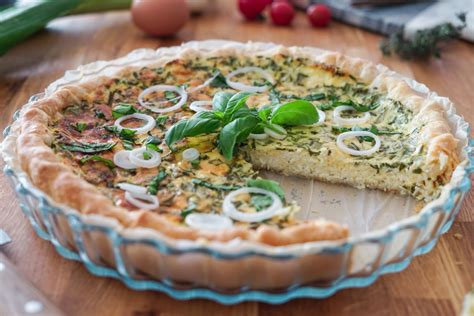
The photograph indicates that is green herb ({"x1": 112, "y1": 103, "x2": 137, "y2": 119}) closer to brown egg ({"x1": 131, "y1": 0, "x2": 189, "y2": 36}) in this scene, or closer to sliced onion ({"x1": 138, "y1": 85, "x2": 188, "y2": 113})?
sliced onion ({"x1": 138, "y1": 85, "x2": 188, "y2": 113})

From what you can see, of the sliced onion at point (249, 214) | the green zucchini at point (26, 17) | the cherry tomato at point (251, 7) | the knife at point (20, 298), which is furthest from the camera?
the cherry tomato at point (251, 7)

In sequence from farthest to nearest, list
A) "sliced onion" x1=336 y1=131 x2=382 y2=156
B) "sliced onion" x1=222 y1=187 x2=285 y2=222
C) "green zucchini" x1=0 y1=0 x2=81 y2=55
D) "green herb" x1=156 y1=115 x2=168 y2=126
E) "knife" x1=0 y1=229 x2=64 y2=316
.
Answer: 1. "green zucchini" x1=0 y1=0 x2=81 y2=55
2. "green herb" x1=156 y1=115 x2=168 y2=126
3. "sliced onion" x1=336 y1=131 x2=382 y2=156
4. "sliced onion" x1=222 y1=187 x2=285 y2=222
5. "knife" x1=0 y1=229 x2=64 y2=316

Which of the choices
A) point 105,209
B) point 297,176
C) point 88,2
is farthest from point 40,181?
point 88,2

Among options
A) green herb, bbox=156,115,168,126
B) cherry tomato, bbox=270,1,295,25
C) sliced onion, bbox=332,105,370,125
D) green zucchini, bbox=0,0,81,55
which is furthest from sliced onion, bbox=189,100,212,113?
cherry tomato, bbox=270,1,295,25

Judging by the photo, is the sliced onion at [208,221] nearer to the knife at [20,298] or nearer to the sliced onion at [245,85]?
the knife at [20,298]

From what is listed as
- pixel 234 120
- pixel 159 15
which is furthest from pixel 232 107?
pixel 159 15

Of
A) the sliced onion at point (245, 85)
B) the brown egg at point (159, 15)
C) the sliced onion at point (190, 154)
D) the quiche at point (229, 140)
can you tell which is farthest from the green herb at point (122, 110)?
the brown egg at point (159, 15)
